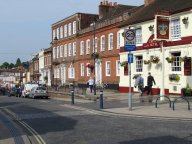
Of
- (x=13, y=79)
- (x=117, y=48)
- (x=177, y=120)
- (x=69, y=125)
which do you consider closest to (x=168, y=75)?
(x=117, y=48)

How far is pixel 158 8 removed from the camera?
3603 cm

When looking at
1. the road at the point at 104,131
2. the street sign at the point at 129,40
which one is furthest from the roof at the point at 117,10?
the road at the point at 104,131

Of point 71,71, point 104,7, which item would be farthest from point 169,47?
point 71,71

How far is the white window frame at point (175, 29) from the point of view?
103 feet

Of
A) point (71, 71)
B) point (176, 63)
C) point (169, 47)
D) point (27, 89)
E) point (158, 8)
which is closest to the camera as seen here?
point (176, 63)

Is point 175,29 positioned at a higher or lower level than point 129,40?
higher

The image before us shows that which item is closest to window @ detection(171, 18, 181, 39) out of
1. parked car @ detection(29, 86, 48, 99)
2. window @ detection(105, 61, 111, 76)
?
window @ detection(105, 61, 111, 76)

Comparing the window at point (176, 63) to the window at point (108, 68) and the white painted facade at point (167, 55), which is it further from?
the window at point (108, 68)

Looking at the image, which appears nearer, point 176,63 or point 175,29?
point 176,63

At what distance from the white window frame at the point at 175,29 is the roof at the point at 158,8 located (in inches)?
31.1

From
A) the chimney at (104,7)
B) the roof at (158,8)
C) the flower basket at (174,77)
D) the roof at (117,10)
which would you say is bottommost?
the flower basket at (174,77)

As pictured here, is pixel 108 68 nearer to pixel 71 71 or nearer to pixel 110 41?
pixel 110 41

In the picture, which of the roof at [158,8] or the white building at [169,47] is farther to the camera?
the roof at [158,8]

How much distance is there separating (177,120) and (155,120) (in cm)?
Result: 93
